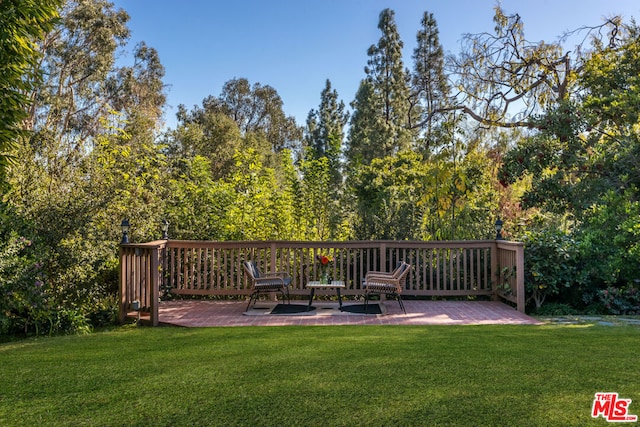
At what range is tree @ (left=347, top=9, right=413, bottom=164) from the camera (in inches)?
864

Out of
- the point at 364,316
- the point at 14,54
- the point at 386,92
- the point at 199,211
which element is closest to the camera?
the point at 14,54

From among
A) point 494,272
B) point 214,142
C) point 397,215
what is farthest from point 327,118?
point 494,272

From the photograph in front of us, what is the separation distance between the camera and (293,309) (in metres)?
6.64

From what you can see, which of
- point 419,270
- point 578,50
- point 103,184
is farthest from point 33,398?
point 578,50

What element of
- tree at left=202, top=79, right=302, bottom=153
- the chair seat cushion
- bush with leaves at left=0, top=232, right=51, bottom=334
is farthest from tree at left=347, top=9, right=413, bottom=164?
bush with leaves at left=0, top=232, right=51, bottom=334

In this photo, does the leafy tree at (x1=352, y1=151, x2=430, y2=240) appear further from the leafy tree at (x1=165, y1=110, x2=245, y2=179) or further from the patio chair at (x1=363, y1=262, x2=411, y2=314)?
the leafy tree at (x1=165, y1=110, x2=245, y2=179)

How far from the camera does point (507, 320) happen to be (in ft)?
18.9

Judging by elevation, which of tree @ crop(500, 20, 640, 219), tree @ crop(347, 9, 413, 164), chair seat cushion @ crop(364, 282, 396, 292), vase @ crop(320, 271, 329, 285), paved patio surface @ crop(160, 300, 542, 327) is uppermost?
tree @ crop(347, 9, 413, 164)

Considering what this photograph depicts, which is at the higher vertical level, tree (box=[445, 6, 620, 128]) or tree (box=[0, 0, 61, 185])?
tree (box=[445, 6, 620, 128])

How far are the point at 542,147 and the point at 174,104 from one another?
74.9 ft

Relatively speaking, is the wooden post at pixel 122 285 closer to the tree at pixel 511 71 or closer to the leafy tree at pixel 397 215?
the leafy tree at pixel 397 215

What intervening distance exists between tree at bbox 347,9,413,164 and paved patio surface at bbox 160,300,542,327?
613 inches

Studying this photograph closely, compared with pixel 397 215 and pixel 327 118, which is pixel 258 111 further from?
pixel 397 215

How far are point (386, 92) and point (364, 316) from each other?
60.2ft
